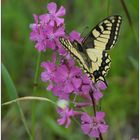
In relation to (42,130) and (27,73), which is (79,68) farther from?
(27,73)

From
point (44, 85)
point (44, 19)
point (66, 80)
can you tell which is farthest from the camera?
point (44, 85)

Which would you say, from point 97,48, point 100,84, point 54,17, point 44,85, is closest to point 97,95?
point 100,84

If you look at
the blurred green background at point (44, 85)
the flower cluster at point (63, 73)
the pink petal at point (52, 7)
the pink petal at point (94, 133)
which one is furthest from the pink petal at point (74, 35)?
the blurred green background at point (44, 85)

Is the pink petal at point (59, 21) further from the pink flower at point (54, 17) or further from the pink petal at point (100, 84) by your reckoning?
the pink petal at point (100, 84)

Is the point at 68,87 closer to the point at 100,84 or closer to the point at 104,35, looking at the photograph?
the point at 100,84

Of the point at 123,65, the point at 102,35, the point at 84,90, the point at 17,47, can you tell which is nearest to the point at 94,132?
the point at 84,90
